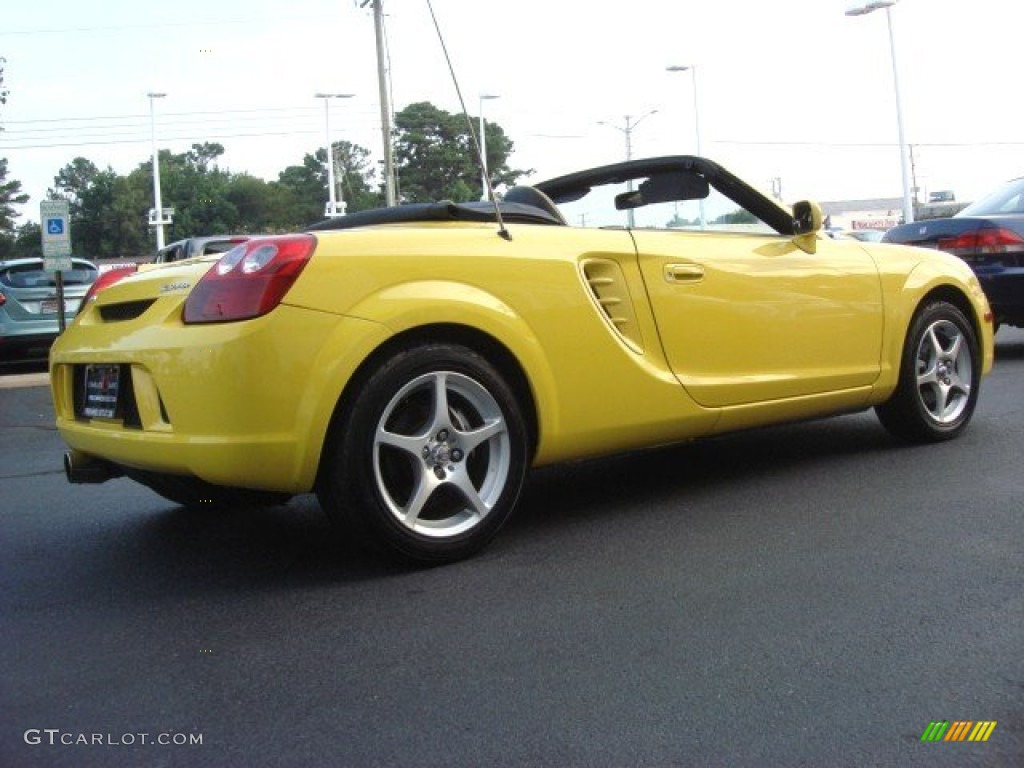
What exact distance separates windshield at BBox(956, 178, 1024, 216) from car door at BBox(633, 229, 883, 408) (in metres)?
4.63

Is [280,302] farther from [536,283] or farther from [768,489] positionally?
[768,489]

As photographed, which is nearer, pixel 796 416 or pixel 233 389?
pixel 233 389

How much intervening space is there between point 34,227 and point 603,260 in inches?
3540

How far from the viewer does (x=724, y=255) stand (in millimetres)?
4258

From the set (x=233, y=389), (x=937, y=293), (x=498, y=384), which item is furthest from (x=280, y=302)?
(x=937, y=293)

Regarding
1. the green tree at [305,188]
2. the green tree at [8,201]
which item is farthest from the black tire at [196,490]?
the green tree at [8,201]

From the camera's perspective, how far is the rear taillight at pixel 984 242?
820 cm

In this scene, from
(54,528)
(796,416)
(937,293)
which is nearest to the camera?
(54,528)

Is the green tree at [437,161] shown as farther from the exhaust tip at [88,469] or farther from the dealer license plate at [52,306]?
the dealer license plate at [52,306]

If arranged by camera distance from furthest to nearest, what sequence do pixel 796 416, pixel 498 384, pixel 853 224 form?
1. pixel 853 224
2. pixel 796 416
3. pixel 498 384

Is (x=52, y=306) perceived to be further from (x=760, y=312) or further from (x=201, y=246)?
(x=760, y=312)

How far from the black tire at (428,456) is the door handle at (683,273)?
0.95m

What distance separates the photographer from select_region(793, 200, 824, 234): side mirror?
15.2ft

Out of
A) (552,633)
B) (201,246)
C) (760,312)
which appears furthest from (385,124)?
(552,633)
